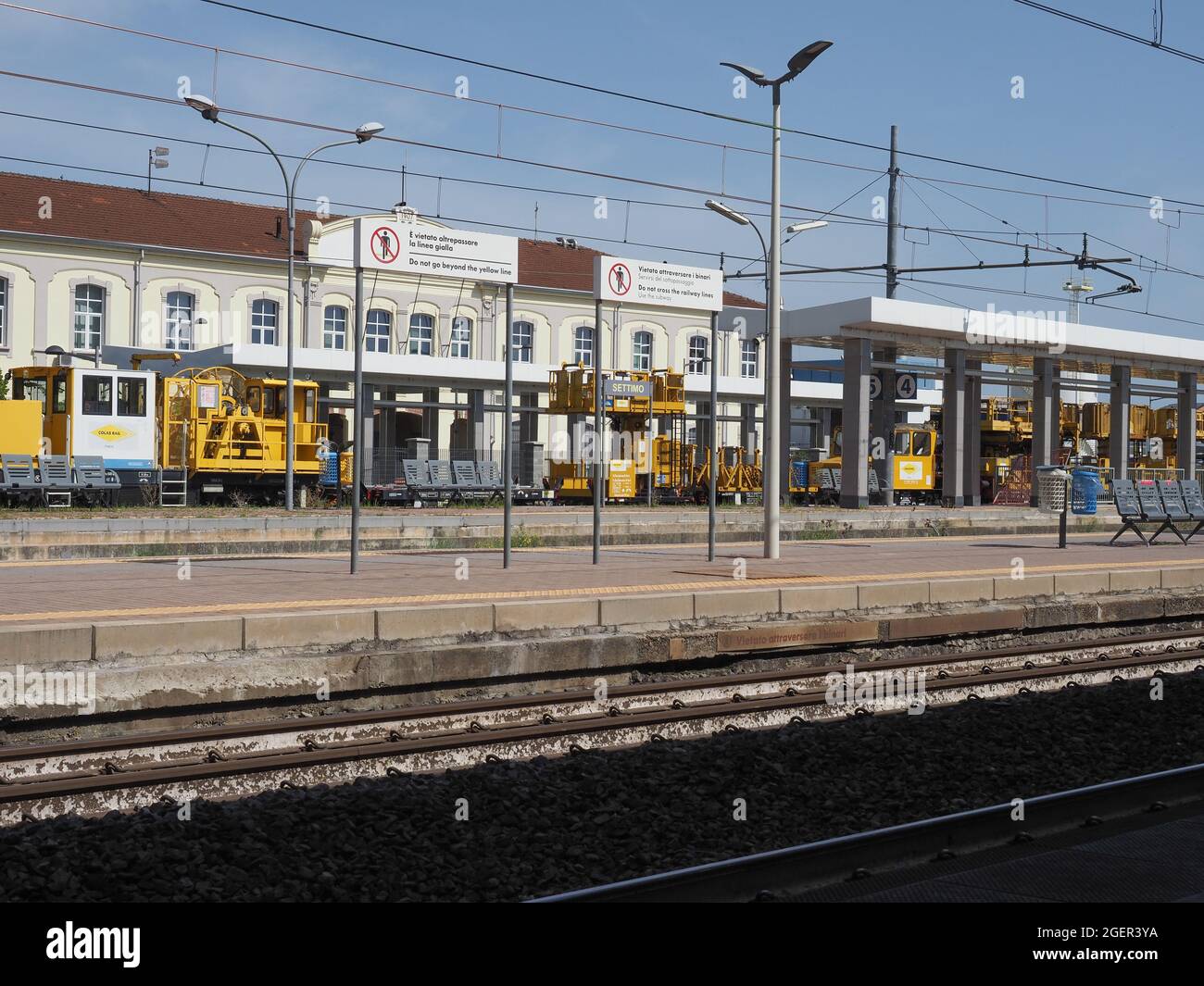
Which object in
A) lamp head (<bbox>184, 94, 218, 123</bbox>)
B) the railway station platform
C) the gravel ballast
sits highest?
lamp head (<bbox>184, 94, 218, 123</bbox>)

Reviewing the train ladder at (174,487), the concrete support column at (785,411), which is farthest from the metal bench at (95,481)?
the concrete support column at (785,411)

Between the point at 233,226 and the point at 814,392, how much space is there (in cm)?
2472

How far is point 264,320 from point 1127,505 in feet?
123

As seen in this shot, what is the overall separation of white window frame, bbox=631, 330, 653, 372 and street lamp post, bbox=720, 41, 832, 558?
4019 centimetres

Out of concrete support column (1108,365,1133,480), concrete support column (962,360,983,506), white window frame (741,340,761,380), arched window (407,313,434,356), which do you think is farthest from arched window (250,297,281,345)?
concrete support column (1108,365,1133,480)

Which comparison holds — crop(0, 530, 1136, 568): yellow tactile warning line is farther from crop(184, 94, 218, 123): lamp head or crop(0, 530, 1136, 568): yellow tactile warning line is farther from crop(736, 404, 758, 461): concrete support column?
crop(736, 404, 758, 461): concrete support column

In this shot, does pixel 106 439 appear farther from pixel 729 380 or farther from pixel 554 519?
pixel 729 380

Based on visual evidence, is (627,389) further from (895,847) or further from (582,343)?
(895,847)

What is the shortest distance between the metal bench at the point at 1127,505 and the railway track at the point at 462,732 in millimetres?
11438

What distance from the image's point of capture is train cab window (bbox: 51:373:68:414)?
3179cm

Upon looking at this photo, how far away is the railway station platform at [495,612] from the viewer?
9297mm

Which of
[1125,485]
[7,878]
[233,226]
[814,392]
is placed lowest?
[7,878]

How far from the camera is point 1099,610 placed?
15.2m
